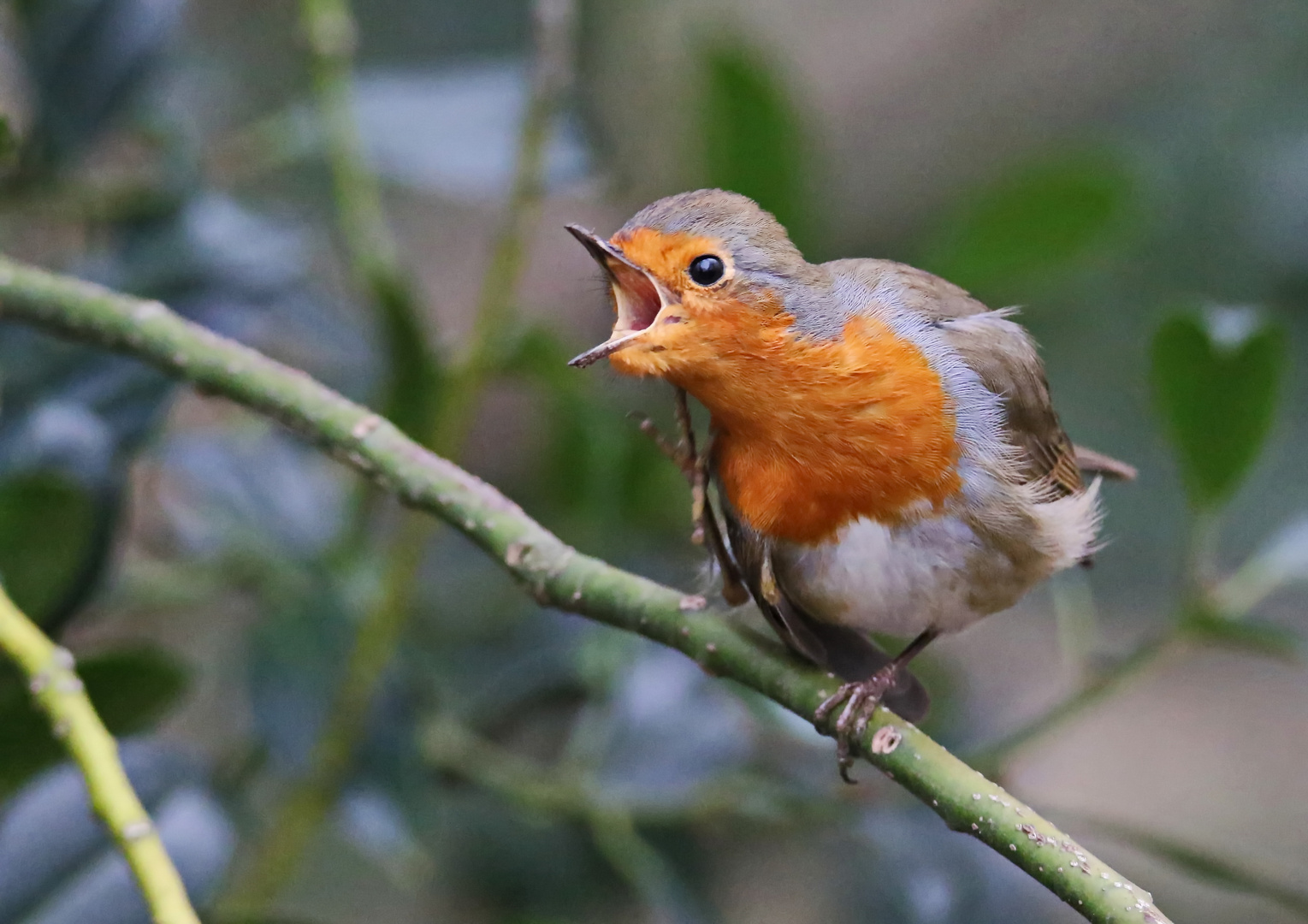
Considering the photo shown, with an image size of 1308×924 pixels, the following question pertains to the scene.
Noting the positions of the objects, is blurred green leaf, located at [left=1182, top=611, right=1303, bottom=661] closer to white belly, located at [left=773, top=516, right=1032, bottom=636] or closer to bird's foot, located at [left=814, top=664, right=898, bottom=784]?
white belly, located at [left=773, top=516, right=1032, bottom=636]

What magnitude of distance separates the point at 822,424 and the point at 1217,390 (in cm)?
41

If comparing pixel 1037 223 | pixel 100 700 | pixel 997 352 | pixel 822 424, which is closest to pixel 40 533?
pixel 100 700

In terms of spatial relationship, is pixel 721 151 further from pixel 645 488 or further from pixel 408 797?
pixel 408 797

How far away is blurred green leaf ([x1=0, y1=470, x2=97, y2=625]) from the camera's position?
107 cm

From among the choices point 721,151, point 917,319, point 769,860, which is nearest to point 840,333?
point 917,319

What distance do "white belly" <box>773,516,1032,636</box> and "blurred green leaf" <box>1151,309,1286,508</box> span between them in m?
0.25

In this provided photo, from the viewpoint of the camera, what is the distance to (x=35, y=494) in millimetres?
1071

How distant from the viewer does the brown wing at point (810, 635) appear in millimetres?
940

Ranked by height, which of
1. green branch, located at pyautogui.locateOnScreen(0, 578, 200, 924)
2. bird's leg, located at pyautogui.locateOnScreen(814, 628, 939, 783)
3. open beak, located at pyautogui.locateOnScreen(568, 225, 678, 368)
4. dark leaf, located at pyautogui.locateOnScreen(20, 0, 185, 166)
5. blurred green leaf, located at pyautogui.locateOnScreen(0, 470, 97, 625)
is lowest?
bird's leg, located at pyautogui.locateOnScreen(814, 628, 939, 783)

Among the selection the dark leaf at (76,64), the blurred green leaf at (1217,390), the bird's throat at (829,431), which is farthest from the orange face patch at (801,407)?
the dark leaf at (76,64)

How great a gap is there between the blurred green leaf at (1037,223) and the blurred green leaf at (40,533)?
99 centimetres

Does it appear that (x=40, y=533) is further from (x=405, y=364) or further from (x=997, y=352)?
(x=997, y=352)

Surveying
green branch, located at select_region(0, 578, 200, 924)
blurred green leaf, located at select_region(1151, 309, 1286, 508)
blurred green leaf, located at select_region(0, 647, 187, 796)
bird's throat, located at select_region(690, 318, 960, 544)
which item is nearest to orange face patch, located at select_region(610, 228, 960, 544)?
bird's throat, located at select_region(690, 318, 960, 544)

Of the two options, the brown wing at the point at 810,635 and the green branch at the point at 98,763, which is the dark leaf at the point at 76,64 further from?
the brown wing at the point at 810,635
